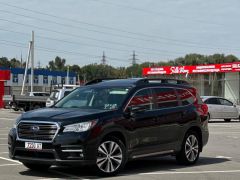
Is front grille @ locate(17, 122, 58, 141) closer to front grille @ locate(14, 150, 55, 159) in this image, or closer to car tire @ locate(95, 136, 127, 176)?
front grille @ locate(14, 150, 55, 159)

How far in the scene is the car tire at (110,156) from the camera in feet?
30.9

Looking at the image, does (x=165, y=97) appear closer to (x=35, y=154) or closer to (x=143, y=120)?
(x=143, y=120)

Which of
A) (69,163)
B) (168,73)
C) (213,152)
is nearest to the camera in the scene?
(69,163)

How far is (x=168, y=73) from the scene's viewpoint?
61.5 meters

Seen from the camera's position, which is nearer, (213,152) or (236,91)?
(213,152)

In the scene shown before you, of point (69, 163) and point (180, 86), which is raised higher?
point (180, 86)

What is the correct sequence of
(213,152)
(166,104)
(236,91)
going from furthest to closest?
(236,91), (213,152), (166,104)

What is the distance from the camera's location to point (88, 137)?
30.0 ft

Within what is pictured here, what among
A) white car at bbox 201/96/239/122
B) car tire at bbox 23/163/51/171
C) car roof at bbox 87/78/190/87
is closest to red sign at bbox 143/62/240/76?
white car at bbox 201/96/239/122

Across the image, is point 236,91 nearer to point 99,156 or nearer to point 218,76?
point 218,76

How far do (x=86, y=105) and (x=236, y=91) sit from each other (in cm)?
4580

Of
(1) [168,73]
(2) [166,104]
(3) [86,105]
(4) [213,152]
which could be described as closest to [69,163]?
(3) [86,105]

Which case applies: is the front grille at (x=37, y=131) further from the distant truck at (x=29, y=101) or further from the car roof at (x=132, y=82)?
the distant truck at (x=29, y=101)

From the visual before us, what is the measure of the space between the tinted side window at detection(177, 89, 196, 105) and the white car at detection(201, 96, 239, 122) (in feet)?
60.2
